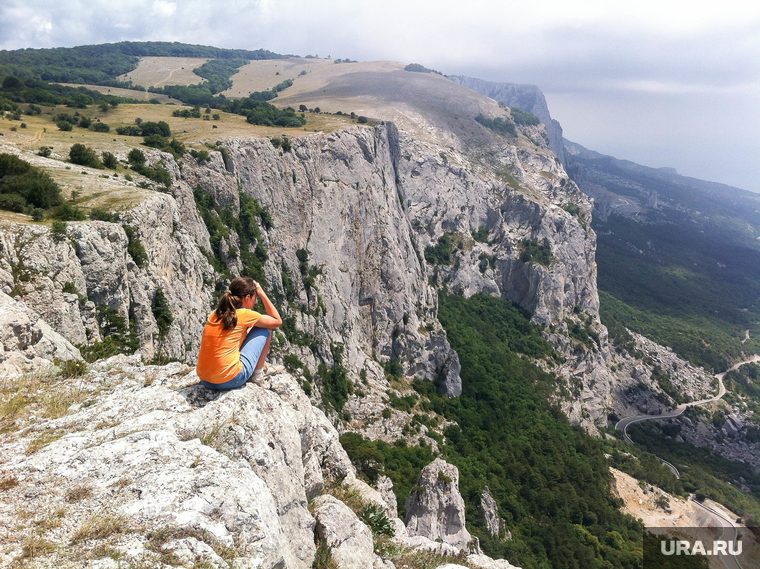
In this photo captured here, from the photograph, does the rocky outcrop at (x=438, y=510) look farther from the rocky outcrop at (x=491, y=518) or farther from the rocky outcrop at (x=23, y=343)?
the rocky outcrop at (x=23, y=343)

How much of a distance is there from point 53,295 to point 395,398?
47.2 metres

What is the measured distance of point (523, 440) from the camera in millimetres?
68438

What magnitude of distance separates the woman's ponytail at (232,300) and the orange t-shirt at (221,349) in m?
0.14

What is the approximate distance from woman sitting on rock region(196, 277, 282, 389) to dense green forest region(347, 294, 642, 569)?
2319 centimetres

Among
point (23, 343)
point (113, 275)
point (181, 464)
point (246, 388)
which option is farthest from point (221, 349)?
point (113, 275)

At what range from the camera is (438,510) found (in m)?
30.4

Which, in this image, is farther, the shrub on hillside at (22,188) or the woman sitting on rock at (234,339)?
the shrub on hillside at (22,188)

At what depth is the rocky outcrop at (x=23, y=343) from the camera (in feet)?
36.3

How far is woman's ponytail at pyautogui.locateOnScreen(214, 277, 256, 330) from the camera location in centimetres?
942

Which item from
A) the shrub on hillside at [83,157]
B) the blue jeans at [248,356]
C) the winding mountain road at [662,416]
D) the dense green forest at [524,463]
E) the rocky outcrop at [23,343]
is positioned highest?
the shrub on hillside at [83,157]

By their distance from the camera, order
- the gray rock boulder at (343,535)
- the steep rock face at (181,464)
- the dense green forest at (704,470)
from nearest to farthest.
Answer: the steep rock face at (181,464)
the gray rock boulder at (343,535)
the dense green forest at (704,470)

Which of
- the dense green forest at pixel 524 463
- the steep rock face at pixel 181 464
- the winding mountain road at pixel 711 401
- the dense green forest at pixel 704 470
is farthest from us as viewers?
the dense green forest at pixel 704 470

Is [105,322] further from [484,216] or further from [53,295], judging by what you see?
[484,216]

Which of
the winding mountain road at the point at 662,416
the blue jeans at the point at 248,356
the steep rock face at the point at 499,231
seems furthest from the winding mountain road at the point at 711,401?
the blue jeans at the point at 248,356
